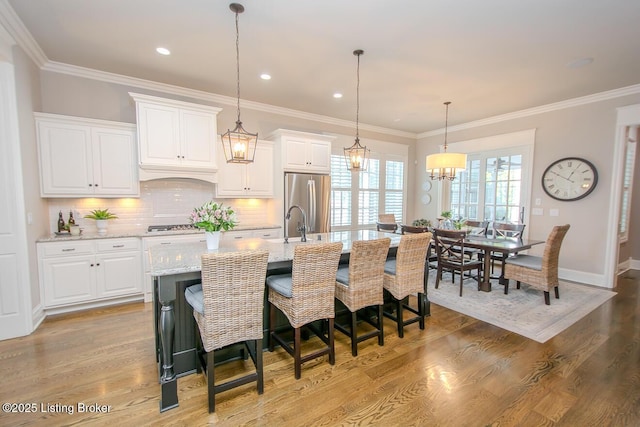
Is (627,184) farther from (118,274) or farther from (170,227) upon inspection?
(118,274)

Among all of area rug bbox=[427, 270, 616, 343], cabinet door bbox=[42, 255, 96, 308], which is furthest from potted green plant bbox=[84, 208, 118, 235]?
area rug bbox=[427, 270, 616, 343]

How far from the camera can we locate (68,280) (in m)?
3.28

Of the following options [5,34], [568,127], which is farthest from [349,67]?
[568,127]

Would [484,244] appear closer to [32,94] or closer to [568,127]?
[568,127]

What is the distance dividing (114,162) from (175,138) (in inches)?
31.2

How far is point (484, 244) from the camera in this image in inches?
158

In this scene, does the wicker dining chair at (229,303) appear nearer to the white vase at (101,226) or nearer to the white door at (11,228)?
the white door at (11,228)

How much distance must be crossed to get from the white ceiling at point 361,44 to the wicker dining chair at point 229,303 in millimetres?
2082

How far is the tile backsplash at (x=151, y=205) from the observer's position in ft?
12.1

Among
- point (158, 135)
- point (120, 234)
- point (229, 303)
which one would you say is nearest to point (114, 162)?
point (158, 135)

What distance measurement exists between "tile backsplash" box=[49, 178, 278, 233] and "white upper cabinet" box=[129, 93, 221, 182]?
16.6 inches

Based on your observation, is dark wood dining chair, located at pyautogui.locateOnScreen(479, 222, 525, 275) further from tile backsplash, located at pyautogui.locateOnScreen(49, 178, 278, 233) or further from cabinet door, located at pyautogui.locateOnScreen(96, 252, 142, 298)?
cabinet door, located at pyautogui.locateOnScreen(96, 252, 142, 298)

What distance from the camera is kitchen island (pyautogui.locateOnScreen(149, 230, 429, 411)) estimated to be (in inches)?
74.8

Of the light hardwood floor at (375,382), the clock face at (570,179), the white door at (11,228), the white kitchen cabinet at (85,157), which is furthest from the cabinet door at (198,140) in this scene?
the clock face at (570,179)
